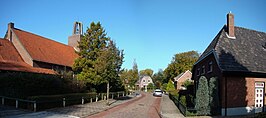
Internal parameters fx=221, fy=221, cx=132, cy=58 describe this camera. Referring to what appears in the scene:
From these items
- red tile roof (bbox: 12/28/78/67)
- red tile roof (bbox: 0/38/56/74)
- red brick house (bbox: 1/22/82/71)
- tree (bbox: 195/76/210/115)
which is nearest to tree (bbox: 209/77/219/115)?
tree (bbox: 195/76/210/115)

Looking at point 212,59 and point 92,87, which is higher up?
point 212,59

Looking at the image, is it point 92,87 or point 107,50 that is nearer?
point 107,50

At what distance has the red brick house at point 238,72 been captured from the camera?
17.1 metres

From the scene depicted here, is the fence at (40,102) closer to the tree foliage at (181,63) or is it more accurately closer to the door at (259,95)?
the door at (259,95)

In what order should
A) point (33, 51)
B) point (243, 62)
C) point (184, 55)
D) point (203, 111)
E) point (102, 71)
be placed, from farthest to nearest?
1. point (184, 55)
2. point (33, 51)
3. point (102, 71)
4. point (243, 62)
5. point (203, 111)

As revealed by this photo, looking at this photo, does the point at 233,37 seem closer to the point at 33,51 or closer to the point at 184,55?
the point at 33,51

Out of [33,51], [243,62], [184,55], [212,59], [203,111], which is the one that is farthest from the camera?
[184,55]

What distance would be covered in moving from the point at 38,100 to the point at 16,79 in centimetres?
301

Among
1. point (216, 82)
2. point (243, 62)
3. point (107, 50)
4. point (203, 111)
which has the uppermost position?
point (107, 50)

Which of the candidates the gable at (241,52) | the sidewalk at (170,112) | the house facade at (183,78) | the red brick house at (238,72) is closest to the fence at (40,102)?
the sidewalk at (170,112)

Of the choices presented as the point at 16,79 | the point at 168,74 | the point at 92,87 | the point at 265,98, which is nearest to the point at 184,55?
the point at 168,74

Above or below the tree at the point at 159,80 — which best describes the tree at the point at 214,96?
above

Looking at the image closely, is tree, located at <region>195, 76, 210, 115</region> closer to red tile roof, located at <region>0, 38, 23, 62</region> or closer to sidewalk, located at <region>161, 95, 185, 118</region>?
sidewalk, located at <region>161, 95, 185, 118</region>

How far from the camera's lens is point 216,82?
55.8 ft
